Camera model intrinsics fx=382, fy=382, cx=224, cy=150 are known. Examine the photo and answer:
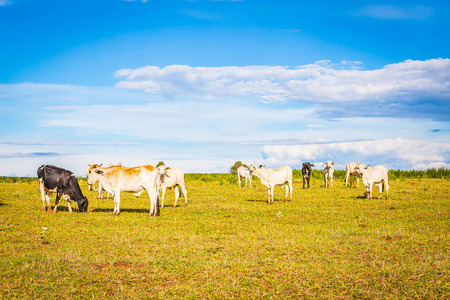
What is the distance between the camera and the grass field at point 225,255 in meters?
8.17

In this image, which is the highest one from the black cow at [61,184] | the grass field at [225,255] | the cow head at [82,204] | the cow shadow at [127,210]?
the black cow at [61,184]

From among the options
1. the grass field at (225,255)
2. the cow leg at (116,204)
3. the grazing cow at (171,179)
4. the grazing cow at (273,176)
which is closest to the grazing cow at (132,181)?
the cow leg at (116,204)

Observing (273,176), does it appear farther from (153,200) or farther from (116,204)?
(116,204)

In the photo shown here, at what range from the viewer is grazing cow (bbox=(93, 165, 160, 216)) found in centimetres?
1789

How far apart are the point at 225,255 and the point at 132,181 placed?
8.65 metres

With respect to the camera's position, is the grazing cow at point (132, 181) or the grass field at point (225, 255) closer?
the grass field at point (225, 255)

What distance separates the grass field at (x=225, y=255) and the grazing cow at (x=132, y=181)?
34.4 inches

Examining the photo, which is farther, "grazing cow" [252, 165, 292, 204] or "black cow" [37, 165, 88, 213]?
"grazing cow" [252, 165, 292, 204]

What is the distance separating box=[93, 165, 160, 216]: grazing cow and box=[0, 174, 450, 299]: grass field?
0.87 metres

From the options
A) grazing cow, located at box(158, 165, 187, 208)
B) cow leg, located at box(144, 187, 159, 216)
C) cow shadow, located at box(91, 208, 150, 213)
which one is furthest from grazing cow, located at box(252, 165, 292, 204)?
cow leg, located at box(144, 187, 159, 216)

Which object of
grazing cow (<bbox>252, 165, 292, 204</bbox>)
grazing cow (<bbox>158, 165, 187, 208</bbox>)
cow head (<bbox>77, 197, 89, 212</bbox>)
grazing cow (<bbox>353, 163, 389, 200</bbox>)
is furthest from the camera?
grazing cow (<bbox>353, 163, 389, 200</bbox>)

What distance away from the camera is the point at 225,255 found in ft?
35.0

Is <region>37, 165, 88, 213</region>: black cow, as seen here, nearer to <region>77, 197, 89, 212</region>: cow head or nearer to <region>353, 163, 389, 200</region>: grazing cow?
<region>77, 197, 89, 212</region>: cow head

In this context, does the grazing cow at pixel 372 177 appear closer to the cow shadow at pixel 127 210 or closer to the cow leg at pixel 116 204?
the cow shadow at pixel 127 210
